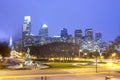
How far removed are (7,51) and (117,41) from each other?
36437 millimetres

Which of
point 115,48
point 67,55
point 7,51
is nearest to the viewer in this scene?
point 7,51

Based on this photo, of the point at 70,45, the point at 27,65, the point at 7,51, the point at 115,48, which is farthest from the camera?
the point at 70,45

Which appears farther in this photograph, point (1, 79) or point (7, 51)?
point (7, 51)

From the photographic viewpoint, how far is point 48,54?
113 m

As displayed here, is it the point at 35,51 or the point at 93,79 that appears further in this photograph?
the point at 35,51

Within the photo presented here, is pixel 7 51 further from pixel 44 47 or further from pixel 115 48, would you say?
pixel 115 48

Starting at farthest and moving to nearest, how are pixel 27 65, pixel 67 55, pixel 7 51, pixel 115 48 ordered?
pixel 67 55, pixel 115 48, pixel 7 51, pixel 27 65

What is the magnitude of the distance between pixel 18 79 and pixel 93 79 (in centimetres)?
868

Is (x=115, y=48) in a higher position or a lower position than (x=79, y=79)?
higher

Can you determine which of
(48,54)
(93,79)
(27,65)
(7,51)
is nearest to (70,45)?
(48,54)

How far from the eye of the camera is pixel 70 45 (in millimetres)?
126062

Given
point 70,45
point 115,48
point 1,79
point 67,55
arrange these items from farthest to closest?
point 70,45, point 67,55, point 115,48, point 1,79

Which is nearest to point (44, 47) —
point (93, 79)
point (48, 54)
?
point (48, 54)

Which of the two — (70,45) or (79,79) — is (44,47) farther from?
(79,79)
